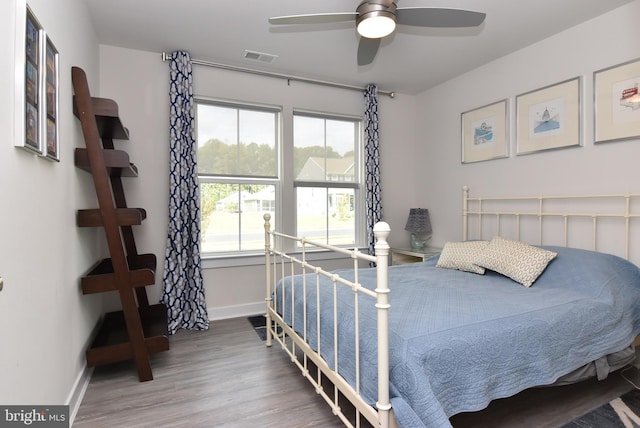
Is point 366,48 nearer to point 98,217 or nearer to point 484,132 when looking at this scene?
point 484,132

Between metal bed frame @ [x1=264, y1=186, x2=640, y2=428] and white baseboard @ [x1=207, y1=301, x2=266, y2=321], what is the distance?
480 millimetres

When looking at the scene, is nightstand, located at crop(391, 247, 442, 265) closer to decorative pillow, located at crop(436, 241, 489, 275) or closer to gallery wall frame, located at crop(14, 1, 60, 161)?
decorative pillow, located at crop(436, 241, 489, 275)

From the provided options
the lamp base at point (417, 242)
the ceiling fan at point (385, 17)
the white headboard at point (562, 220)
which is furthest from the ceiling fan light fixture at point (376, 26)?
the lamp base at point (417, 242)

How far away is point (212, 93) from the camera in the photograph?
321cm

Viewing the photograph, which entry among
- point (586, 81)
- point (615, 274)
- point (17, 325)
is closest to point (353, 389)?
point (17, 325)

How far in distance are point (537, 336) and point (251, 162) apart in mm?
2788

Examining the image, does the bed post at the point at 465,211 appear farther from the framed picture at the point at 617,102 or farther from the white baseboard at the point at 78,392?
the white baseboard at the point at 78,392

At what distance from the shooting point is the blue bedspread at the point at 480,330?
4.32 feet

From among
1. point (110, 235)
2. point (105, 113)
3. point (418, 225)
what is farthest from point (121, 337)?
point (418, 225)

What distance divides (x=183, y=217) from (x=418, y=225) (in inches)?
96.8

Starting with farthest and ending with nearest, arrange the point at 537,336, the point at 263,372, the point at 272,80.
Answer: the point at 272,80, the point at 263,372, the point at 537,336

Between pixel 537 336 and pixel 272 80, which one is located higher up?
pixel 272 80

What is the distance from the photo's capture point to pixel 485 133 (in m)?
3.27

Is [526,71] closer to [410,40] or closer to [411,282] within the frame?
[410,40]
